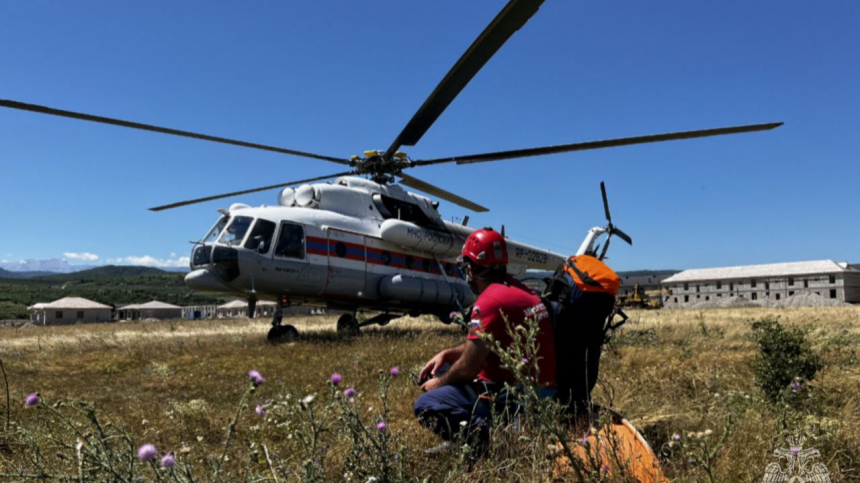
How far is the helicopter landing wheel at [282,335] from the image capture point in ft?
39.0

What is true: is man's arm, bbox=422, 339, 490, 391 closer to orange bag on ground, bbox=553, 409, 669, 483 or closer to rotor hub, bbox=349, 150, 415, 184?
orange bag on ground, bbox=553, 409, 669, 483

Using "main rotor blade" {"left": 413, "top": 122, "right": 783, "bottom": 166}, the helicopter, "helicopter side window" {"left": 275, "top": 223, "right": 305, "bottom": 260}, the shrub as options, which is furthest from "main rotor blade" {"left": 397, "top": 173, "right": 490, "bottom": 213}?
the shrub

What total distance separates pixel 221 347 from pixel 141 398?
461cm

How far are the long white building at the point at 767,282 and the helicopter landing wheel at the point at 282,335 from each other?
59734 millimetres

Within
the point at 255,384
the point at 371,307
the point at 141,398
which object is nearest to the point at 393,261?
the point at 371,307

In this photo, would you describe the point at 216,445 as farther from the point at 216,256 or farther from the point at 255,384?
the point at 216,256

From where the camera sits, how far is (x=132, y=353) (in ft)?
33.5

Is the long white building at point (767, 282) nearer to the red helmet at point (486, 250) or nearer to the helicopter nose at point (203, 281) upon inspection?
the helicopter nose at point (203, 281)

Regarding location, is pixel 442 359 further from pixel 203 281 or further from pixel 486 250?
pixel 203 281

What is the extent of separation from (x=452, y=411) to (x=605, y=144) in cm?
779

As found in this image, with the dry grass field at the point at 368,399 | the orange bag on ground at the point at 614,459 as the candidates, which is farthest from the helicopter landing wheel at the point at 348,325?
the orange bag on ground at the point at 614,459

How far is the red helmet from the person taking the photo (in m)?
3.54

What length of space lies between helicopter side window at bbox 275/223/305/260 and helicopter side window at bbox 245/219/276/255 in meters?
0.21

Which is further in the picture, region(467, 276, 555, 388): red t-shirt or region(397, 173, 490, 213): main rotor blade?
region(397, 173, 490, 213): main rotor blade
